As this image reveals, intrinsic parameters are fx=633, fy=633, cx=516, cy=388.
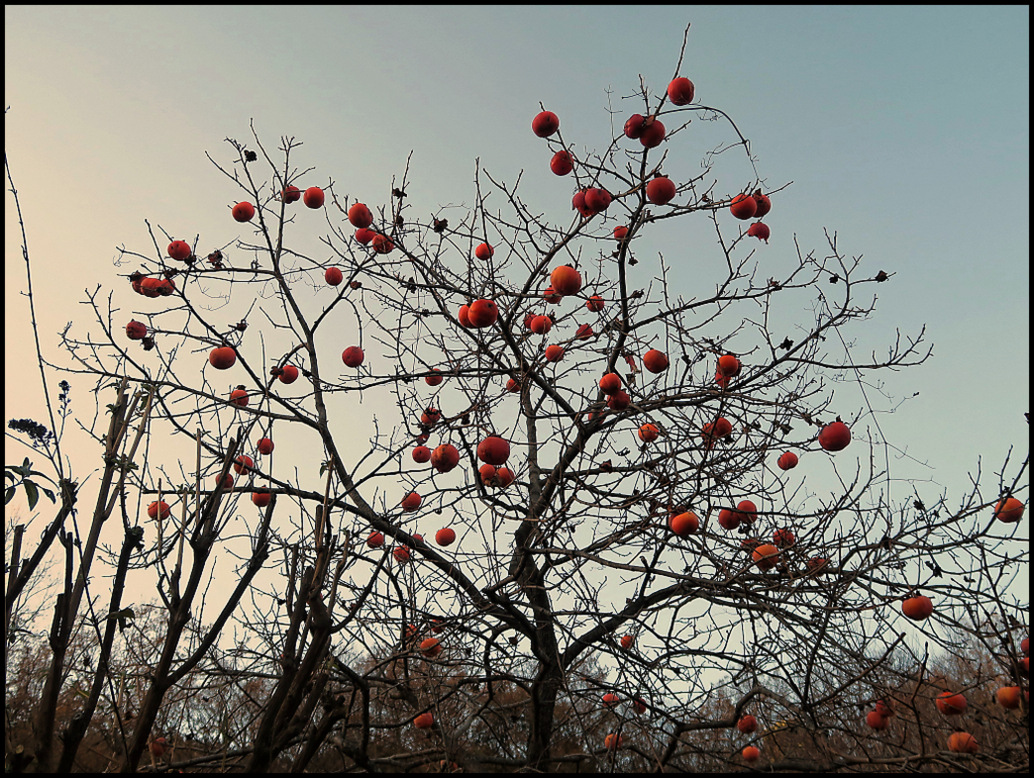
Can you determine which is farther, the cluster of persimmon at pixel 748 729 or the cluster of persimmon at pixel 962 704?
the cluster of persimmon at pixel 748 729

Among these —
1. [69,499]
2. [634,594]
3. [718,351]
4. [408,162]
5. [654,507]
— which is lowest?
[69,499]

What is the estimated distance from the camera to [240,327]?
4.47 m

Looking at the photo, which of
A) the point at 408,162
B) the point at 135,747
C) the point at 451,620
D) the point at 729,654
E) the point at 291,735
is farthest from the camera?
the point at 408,162

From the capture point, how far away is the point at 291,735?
1.30m

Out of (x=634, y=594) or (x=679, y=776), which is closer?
(x=679, y=776)

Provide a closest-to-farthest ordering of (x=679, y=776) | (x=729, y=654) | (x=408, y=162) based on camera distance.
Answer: (x=679, y=776)
(x=729, y=654)
(x=408, y=162)

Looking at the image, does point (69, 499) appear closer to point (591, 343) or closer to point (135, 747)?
point (135, 747)

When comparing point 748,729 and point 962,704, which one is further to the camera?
point 748,729

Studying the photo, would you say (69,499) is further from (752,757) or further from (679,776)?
(752,757)

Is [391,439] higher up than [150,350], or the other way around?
[150,350]

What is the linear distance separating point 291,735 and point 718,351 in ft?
12.2

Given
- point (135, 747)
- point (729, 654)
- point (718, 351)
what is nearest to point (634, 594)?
point (729, 654)

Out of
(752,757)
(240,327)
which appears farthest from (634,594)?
(240,327)

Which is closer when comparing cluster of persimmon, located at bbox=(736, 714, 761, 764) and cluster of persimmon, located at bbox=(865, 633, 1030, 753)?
cluster of persimmon, located at bbox=(865, 633, 1030, 753)
